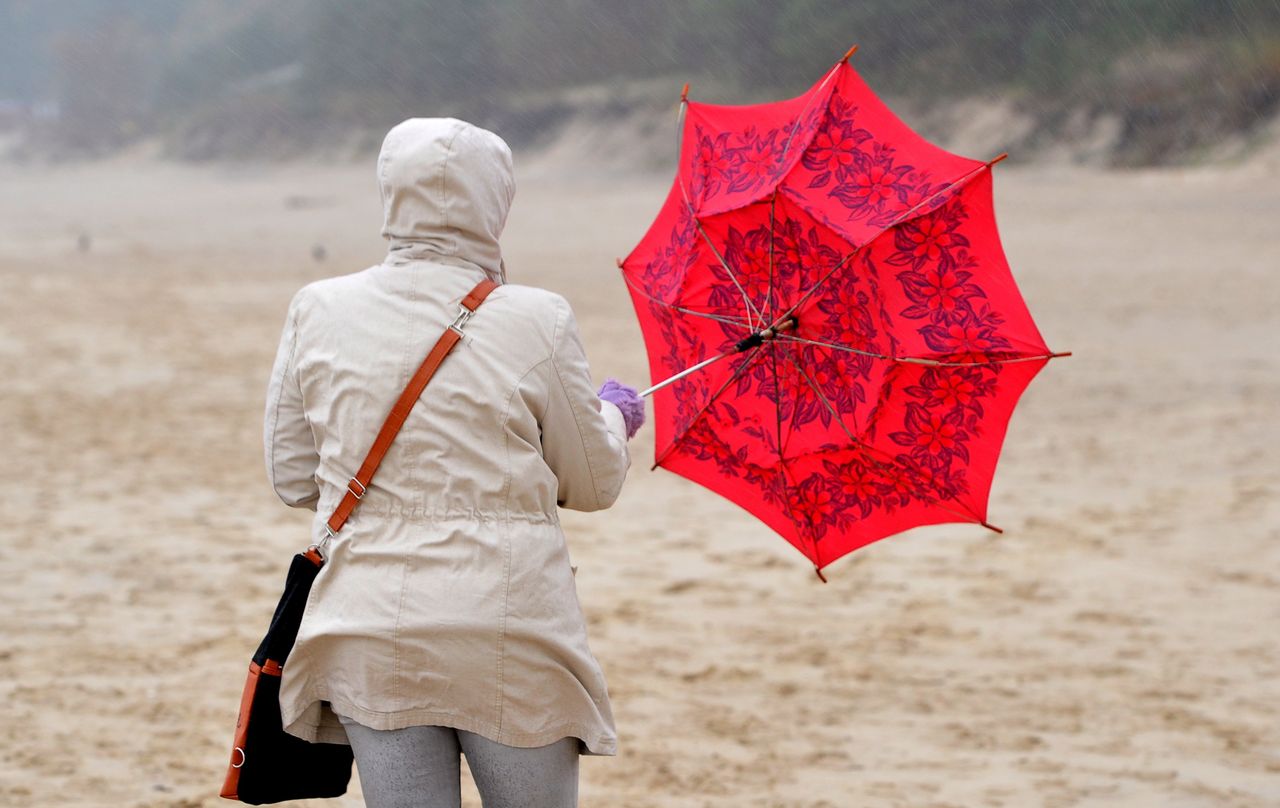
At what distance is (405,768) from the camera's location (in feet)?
6.61

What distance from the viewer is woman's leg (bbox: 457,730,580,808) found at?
2.02 m

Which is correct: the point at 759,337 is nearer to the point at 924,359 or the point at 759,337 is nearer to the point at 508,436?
the point at 924,359

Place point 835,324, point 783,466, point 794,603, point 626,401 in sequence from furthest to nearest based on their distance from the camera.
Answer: point 794,603, point 783,466, point 835,324, point 626,401

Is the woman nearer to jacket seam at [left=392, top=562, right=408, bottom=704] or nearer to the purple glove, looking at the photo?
jacket seam at [left=392, top=562, right=408, bottom=704]

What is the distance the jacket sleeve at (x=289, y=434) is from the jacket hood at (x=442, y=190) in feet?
0.64

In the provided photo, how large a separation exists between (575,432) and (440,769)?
511 mm

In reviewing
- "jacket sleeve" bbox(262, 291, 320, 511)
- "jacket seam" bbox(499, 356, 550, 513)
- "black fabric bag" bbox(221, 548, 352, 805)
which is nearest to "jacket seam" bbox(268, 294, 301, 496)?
"jacket sleeve" bbox(262, 291, 320, 511)

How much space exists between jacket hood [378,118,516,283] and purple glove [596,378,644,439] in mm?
342

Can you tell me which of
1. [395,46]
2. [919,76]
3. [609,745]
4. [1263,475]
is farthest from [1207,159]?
[395,46]

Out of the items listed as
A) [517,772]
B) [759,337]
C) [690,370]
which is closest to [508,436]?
[517,772]

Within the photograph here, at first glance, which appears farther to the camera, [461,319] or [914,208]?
[914,208]

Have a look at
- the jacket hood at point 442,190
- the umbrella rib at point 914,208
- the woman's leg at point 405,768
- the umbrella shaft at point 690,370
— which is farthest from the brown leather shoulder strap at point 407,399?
the umbrella rib at point 914,208

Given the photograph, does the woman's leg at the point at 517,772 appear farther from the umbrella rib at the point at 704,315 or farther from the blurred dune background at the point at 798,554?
the blurred dune background at the point at 798,554

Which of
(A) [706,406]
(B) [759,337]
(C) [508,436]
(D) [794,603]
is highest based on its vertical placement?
(B) [759,337]
